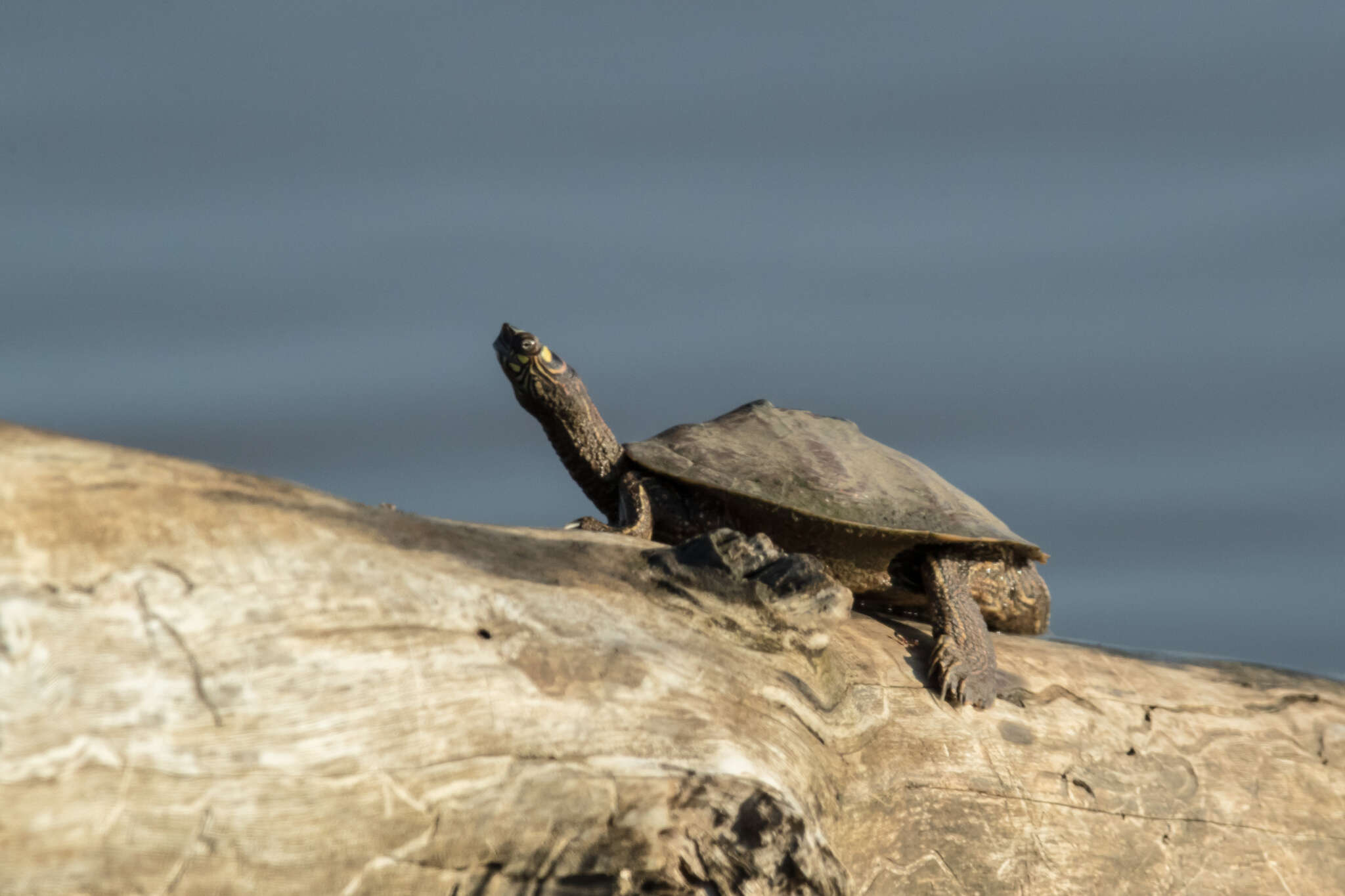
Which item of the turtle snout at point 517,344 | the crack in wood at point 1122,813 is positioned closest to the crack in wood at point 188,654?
the crack in wood at point 1122,813

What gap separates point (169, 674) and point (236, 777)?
197 mm

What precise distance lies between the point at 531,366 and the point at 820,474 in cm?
113

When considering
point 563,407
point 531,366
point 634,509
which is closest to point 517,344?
point 531,366

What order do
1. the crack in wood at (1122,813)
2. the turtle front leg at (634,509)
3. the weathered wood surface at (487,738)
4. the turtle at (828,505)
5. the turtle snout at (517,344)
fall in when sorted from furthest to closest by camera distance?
the turtle snout at (517,344), the turtle front leg at (634,509), the turtle at (828,505), the crack in wood at (1122,813), the weathered wood surface at (487,738)

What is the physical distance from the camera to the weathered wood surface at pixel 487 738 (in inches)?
65.6

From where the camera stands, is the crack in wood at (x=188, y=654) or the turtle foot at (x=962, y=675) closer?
the crack in wood at (x=188, y=654)

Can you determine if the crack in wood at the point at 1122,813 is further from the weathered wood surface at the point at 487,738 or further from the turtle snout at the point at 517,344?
the turtle snout at the point at 517,344

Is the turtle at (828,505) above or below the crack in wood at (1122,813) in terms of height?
above

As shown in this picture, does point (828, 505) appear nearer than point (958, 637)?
No

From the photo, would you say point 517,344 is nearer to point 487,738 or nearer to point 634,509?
point 634,509

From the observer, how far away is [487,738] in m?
1.97

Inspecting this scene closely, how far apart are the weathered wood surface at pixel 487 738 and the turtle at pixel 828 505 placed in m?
0.41

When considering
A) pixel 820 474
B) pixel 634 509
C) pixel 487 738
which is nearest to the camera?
pixel 487 738

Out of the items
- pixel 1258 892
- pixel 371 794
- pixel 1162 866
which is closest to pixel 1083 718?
pixel 1162 866
